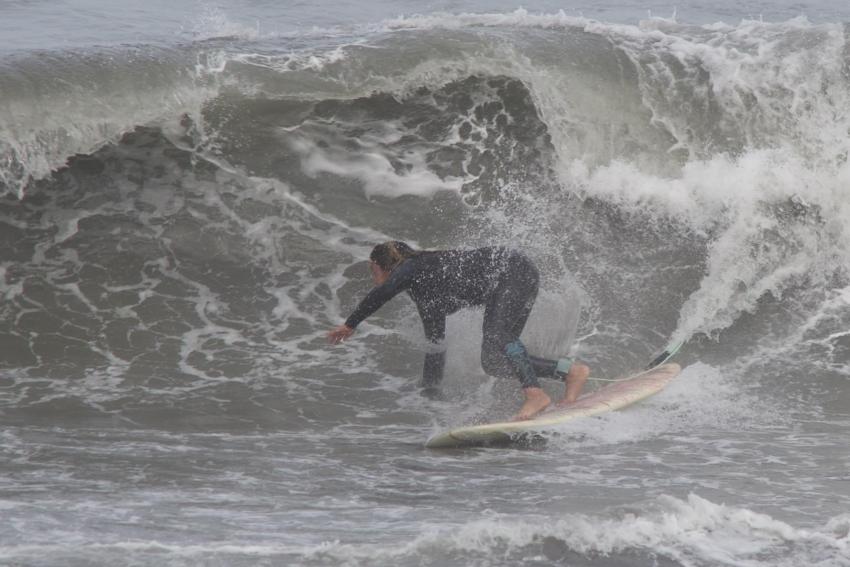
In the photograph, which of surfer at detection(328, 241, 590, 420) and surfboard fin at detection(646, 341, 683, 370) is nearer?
surfer at detection(328, 241, 590, 420)

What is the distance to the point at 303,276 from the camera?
891 cm

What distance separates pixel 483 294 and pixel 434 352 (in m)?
0.52

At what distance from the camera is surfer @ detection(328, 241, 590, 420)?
666cm

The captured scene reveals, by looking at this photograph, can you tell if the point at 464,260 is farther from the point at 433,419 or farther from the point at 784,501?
the point at 784,501

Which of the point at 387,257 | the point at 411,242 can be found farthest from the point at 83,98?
the point at 387,257

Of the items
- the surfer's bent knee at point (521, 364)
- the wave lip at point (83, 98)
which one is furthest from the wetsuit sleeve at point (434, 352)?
the wave lip at point (83, 98)

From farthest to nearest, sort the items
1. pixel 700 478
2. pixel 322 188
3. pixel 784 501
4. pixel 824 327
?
pixel 322 188
pixel 824 327
pixel 700 478
pixel 784 501

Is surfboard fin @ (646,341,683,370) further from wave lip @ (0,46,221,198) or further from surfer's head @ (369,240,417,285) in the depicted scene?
wave lip @ (0,46,221,198)

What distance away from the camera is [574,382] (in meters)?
6.76

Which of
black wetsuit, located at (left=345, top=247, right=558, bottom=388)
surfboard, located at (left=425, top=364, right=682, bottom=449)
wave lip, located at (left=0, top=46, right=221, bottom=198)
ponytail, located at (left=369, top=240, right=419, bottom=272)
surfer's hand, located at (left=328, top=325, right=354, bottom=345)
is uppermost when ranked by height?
wave lip, located at (left=0, top=46, right=221, bottom=198)

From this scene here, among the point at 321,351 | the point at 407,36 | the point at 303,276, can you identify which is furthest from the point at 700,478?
the point at 407,36

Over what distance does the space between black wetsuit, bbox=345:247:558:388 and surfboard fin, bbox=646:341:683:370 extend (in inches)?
40.0

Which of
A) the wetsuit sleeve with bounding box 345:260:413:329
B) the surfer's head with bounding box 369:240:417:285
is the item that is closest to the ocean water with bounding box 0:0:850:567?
the wetsuit sleeve with bounding box 345:260:413:329

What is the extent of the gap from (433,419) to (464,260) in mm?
973
